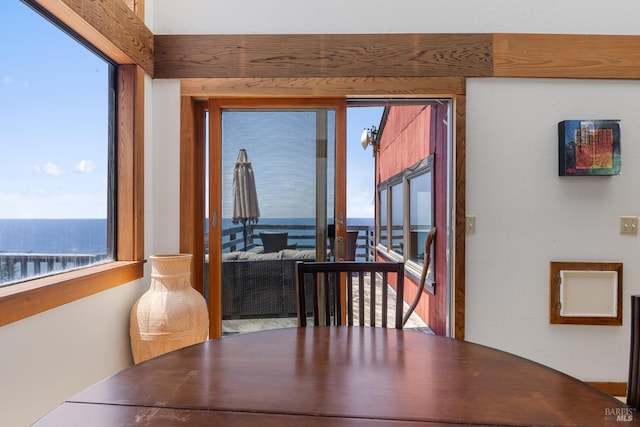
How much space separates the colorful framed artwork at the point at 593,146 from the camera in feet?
8.28

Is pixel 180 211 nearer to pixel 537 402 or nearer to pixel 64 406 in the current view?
pixel 64 406

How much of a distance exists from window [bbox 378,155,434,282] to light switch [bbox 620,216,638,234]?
1.50 metres

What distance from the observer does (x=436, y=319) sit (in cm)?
361

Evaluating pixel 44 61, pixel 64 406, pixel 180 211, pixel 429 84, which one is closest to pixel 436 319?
pixel 429 84

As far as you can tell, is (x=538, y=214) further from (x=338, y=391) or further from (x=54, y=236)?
(x=54, y=236)

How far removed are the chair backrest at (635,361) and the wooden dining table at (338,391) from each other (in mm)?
45

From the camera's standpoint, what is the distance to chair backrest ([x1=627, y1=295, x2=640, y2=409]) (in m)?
0.91

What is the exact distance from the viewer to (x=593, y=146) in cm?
253

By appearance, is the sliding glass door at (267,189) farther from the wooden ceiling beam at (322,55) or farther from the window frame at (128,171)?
the window frame at (128,171)

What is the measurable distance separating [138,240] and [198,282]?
55cm

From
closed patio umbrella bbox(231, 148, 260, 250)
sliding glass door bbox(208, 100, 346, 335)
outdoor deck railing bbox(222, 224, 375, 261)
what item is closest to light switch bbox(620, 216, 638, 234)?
sliding glass door bbox(208, 100, 346, 335)

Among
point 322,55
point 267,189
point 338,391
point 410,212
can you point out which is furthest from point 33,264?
point 410,212

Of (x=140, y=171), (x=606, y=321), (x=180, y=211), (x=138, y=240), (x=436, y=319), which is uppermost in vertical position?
(x=140, y=171)

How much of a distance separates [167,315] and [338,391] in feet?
4.93
